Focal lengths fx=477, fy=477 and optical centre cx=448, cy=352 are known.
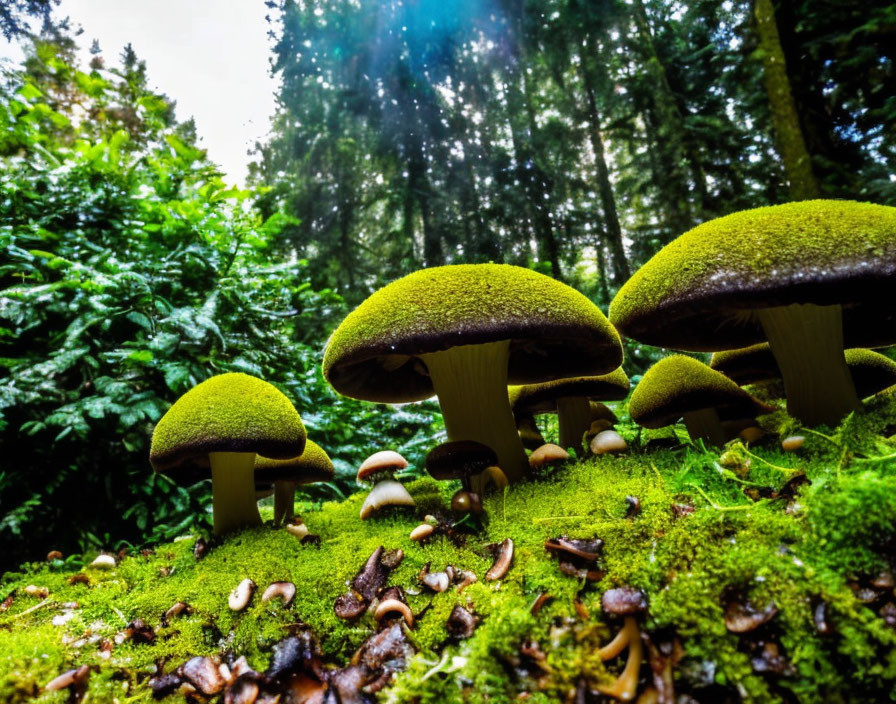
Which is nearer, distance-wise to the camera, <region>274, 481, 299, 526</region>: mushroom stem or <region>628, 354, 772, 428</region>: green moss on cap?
<region>628, 354, 772, 428</region>: green moss on cap

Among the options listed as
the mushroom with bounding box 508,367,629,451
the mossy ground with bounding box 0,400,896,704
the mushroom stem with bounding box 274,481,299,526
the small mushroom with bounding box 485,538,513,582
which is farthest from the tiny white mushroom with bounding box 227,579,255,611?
the mushroom with bounding box 508,367,629,451

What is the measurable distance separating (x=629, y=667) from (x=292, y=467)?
6.53 feet

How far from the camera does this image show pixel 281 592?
1.69 meters

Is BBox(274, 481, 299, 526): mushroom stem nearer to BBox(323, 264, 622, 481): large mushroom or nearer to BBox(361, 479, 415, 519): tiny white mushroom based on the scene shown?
BBox(323, 264, 622, 481): large mushroom

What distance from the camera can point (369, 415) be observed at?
496 centimetres

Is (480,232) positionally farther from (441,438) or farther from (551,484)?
(551,484)

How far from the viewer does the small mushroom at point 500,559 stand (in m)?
1.55

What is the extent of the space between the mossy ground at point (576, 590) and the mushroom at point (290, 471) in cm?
39

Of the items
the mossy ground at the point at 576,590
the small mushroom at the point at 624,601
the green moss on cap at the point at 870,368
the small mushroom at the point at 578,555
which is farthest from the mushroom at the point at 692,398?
the small mushroom at the point at 624,601

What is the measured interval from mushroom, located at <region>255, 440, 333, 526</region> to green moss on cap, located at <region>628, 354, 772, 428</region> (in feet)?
5.78

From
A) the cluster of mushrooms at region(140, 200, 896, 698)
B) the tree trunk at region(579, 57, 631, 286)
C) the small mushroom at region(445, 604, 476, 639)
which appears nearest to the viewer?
the small mushroom at region(445, 604, 476, 639)

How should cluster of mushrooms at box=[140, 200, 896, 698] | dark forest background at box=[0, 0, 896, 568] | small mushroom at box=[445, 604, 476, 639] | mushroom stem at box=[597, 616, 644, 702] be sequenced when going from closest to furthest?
mushroom stem at box=[597, 616, 644, 702]
small mushroom at box=[445, 604, 476, 639]
cluster of mushrooms at box=[140, 200, 896, 698]
dark forest background at box=[0, 0, 896, 568]

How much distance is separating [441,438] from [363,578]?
2.59 metres

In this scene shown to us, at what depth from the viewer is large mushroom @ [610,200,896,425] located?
5.37 ft
